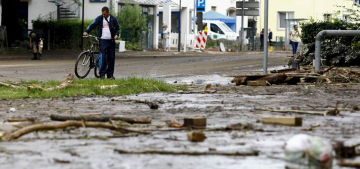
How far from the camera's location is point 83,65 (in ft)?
59.8

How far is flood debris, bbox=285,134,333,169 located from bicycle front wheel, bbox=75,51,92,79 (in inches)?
528

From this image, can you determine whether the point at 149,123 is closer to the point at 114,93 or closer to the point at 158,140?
the point at 158,140

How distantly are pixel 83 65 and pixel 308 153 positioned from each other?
13740 mm

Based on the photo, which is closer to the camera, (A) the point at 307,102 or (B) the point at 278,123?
(B) the point at 278,123

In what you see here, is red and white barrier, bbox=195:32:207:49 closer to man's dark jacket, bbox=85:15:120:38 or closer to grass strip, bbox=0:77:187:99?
man's dark jacket, bbox=85:15:120:38

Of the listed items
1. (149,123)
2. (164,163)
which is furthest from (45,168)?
(149,123)

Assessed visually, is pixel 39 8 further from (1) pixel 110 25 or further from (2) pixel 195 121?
(2) pixel 195 121

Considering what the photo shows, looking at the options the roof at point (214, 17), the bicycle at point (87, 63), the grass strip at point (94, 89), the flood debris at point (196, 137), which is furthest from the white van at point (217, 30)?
the flood debris at point (196, 137)

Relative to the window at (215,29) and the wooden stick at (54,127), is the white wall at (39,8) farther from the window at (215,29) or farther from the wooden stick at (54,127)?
the wooden stick at (54,127)

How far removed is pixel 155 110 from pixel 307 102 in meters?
2.33

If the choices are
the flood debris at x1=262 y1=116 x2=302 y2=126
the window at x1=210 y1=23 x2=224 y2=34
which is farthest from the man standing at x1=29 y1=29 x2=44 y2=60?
the window at x1=210 y1=23 x2=224 y2=34

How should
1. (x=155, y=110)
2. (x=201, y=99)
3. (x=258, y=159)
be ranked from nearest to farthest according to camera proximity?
(x=258, y=159), (x=155, y=110), (x=201, y=99)

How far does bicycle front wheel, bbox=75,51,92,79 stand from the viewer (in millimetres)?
18078

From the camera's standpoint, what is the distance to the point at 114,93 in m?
12.5
